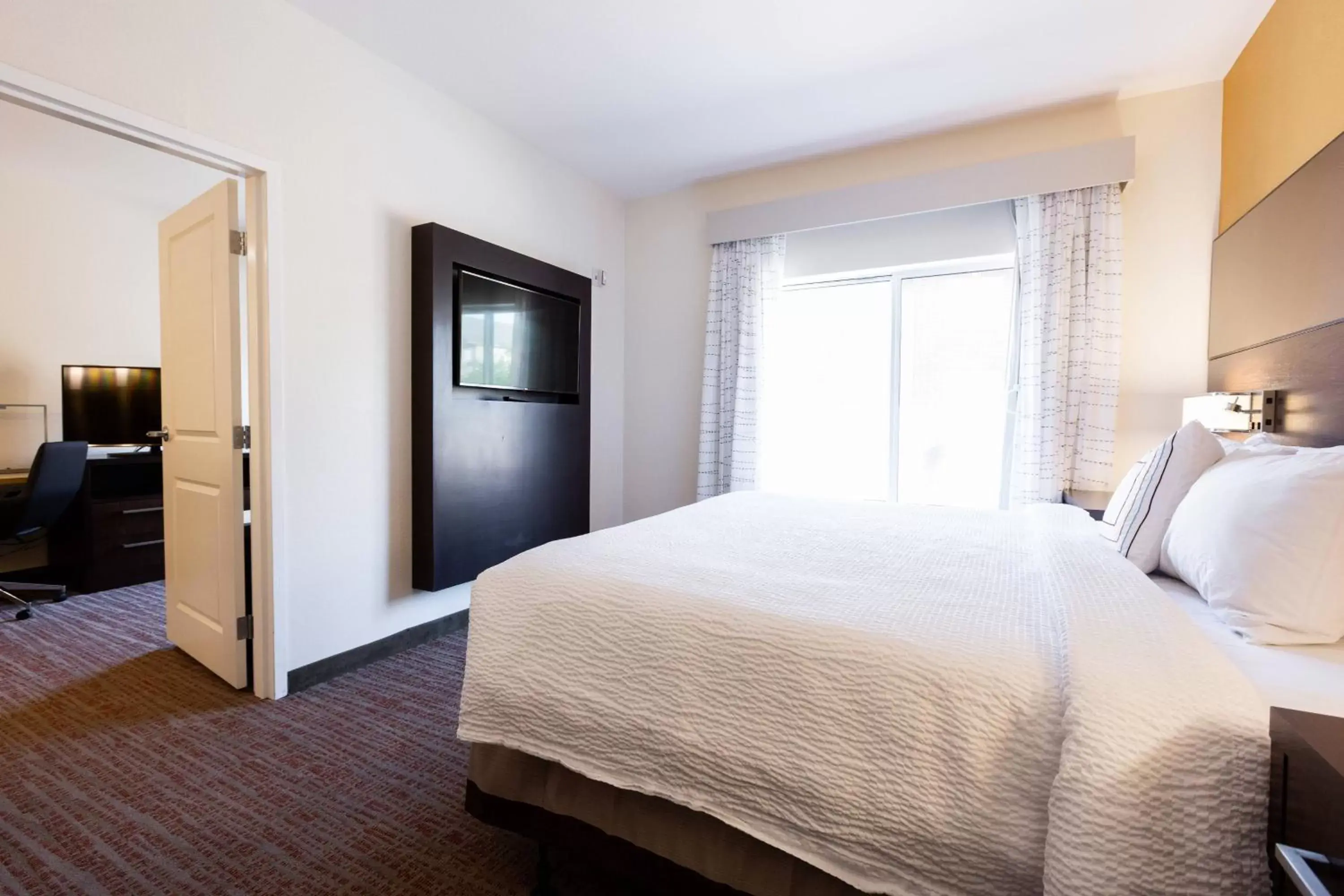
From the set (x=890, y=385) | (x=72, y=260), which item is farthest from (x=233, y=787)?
(x=72, y=260)

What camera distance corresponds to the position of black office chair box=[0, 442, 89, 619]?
10.3ft

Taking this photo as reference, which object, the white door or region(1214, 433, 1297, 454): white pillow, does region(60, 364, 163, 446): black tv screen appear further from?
region(1214, 433, 1297, 454): white pillow

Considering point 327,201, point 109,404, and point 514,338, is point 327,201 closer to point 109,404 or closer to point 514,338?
point 514,338

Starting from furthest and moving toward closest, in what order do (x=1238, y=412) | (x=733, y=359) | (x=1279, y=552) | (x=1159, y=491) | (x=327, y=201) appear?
1. (x=733, y=359)
2. (x=327, y=201)
3. (x=1238, y=412)
4. (x=1159, y=491)
5. (x=1279, y=552)

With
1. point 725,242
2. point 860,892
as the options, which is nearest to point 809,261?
point 725,242

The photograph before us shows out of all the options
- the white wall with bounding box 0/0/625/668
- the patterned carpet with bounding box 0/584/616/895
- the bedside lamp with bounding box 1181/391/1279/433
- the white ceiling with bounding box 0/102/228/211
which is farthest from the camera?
the white ceiling with bounding box 0/102/228/211

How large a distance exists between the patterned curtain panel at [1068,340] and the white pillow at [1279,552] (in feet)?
5.83

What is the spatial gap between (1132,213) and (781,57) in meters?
1.98

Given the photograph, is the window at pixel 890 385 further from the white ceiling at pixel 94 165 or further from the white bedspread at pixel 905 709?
the white ceiling at pixel 94 165

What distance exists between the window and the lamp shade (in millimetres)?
1020

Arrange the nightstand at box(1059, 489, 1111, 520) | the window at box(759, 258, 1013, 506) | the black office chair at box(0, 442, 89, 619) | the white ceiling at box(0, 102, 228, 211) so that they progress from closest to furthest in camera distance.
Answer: the nightstand at box(1059, 489, 1111, 520) < the white ceiling at box(0, 102, 228, 211) < the black office chair at box(0, 442, 89, 619) < the window at box(759, 258, 1013, 506)

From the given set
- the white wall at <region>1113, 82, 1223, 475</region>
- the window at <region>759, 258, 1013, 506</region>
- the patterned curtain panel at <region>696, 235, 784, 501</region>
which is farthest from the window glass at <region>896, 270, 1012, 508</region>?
the patterned curtain panel at <region>696, 235, 784, 501</region>

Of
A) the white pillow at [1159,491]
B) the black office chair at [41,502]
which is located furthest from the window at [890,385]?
the black office chair at [41,502]

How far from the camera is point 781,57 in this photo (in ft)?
8.57
